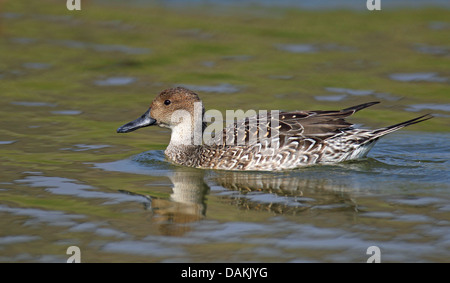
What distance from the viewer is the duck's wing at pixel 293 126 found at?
8.95 m

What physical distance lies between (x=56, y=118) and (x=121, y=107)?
1109mm

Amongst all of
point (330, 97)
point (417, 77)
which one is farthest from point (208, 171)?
point (417, 77)

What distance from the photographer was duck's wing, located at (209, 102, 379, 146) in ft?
29.3

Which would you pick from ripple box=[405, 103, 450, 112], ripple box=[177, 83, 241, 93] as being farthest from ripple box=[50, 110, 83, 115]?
ripple box=[405, 103, 450, 112]

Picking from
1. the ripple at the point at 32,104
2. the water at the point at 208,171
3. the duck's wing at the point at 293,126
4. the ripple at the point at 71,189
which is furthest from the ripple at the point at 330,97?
the ripple at the point at 71,189

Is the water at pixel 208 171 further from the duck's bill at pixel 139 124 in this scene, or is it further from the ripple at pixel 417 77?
the duck's bill at pixel 139 124

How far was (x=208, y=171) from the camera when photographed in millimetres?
9016

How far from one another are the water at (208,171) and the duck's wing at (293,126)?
1.39ft

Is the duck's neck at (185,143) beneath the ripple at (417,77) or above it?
beneath

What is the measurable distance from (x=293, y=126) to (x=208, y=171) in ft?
3.67

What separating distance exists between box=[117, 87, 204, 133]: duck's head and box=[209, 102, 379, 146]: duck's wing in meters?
0.76

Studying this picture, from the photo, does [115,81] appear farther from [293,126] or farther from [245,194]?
[245,194]

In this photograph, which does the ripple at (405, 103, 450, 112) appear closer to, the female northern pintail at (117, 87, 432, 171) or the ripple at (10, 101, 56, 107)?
the female northern pintail at (117, 87, 432, 171)
